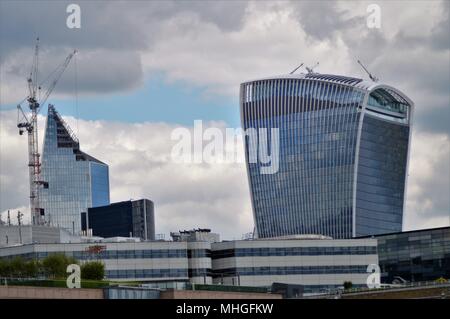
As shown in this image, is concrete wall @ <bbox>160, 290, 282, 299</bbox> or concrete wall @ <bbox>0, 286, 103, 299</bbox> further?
concrete wall @ <bbox>160, 290, 282, 299</bbox>

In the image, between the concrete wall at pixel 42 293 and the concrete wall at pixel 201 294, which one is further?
the concrete wall at pixel 201 294

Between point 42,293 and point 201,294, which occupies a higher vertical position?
point 201,294

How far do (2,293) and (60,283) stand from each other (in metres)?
17.8

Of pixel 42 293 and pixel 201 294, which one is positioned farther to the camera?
pixel 201 294
